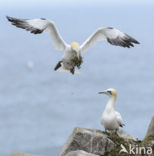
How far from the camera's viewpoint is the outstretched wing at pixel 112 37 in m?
16.6

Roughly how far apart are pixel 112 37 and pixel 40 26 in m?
2.31

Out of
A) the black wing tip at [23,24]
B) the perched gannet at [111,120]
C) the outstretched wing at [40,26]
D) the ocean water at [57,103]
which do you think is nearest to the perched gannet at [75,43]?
the outstretched wing at [40,26]

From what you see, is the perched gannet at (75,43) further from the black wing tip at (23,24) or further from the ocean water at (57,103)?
the ocean water at (57,103)

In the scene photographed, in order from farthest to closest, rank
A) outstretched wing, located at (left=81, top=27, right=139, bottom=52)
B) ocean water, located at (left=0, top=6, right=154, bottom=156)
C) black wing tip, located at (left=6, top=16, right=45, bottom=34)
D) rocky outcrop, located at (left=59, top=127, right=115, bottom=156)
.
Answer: ocean water, located at (left=0, top=6, right=154, bottom=156), outstretched wing, located at (left=81, top=27, right=139, bottom=52), black wing tip, located at (left=6, top=16, right=45, bottom=34), rocky outcrop, located at (left=59, top=127, right=115, bottom=156)

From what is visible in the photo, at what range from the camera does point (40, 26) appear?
15.7 metres

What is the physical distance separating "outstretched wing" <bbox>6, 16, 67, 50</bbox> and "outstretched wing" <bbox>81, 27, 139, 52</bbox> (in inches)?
28.5

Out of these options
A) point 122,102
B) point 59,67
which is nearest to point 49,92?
point 122,102

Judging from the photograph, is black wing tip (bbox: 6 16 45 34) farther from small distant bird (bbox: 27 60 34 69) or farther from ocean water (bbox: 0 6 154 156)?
small distant bird (bbox: 27 60 34 69)

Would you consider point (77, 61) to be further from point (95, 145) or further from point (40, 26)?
point (95, 145)

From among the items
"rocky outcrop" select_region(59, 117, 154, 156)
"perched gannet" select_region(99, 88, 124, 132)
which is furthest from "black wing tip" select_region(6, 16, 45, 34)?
"rocky outcrop" select_region(59, 117, 154, 156)

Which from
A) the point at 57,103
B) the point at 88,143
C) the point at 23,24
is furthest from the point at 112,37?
the point at 57,103

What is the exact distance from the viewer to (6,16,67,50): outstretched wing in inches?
592

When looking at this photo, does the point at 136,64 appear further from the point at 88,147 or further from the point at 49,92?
the point at 88,147

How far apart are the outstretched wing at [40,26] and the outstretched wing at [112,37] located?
0.72 meters
